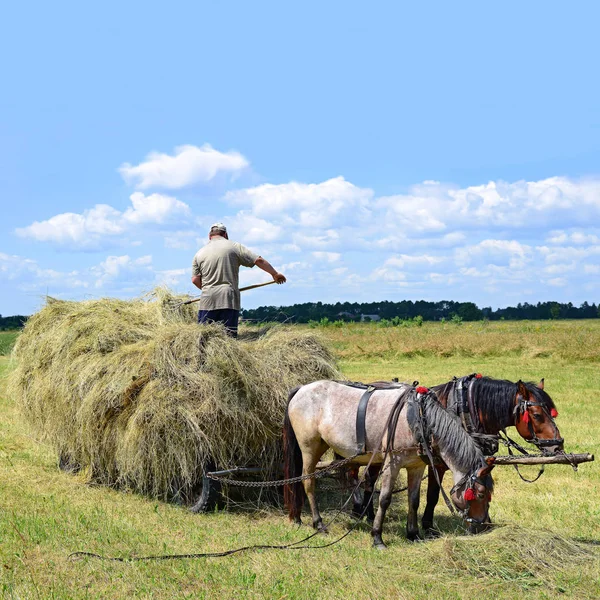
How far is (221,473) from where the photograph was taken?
708 cm

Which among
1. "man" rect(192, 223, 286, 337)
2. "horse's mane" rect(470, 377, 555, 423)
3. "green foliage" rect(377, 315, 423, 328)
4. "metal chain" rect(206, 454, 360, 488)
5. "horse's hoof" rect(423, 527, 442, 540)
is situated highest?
"man" rect(192, 223, 286, 337)

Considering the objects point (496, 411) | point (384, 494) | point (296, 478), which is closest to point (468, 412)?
point (496, 411)

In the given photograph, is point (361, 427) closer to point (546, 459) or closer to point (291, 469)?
point (291, 469)

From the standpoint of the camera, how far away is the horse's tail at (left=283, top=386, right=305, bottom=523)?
23.1 feet

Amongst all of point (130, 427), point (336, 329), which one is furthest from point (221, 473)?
point (336, 329)

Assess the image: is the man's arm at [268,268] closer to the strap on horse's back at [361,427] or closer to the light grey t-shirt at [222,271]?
the light grey t-shirt at [222,271]

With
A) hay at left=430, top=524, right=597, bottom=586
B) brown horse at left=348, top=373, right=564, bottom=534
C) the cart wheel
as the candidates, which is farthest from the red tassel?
the cart wheel

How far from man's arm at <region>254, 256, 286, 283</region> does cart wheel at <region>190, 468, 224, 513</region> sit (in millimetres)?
2712

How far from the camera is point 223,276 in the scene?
839 cm

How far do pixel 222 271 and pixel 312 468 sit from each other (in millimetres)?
2728

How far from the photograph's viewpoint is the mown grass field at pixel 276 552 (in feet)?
16.5

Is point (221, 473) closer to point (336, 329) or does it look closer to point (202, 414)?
point (202, 414)

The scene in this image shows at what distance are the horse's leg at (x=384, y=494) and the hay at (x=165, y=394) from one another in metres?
1.53

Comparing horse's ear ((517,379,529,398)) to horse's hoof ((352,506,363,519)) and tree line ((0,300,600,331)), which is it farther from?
tree line ((0,300,600,331))
